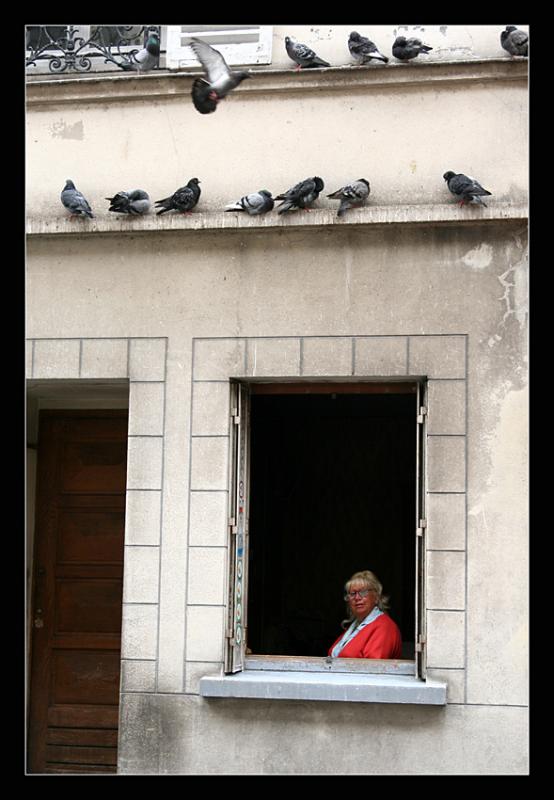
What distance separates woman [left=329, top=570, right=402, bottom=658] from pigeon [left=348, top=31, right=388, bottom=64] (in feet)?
10.7

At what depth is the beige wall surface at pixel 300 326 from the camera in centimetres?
686

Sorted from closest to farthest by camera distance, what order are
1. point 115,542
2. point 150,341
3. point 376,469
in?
1. point 150,341
2. point 115,542
3. point 376,469

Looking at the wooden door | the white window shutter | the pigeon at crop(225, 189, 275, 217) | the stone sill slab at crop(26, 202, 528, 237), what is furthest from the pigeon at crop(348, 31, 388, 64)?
the wooden door

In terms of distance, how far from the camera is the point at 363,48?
7207 mm

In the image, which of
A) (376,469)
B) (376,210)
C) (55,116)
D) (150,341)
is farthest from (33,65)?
(376,469)

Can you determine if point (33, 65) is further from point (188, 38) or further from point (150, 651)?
point (150, 651)

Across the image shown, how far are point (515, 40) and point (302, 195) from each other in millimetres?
1571

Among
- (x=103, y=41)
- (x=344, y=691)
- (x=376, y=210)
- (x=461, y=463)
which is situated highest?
(x=103, y=41)

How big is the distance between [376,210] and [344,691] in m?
2.87

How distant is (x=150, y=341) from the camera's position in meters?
7.38

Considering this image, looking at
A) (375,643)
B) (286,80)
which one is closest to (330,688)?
(375,643)

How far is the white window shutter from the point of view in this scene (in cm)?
742

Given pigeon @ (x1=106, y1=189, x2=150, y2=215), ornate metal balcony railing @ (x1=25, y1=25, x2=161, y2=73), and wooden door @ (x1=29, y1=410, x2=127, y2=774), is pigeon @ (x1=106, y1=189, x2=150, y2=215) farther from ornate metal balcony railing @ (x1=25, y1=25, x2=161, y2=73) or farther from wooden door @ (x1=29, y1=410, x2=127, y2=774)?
wooden door @ (x1=29, y1=410, x2=127, y2=774)

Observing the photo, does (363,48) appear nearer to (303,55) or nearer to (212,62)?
(303,55)
